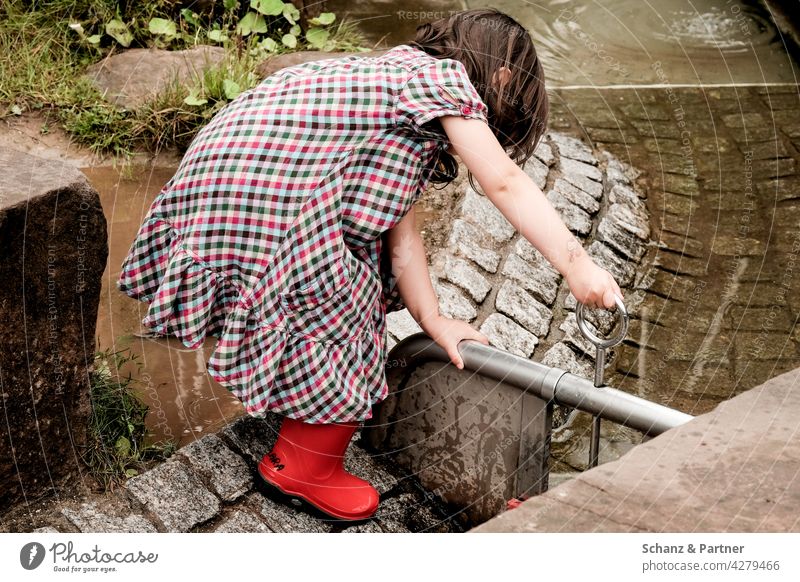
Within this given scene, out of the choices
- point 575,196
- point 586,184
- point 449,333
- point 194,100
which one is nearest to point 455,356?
point 449,333

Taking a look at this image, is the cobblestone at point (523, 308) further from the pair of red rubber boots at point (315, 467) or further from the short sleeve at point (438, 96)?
the short sleeve at point (438, 96)

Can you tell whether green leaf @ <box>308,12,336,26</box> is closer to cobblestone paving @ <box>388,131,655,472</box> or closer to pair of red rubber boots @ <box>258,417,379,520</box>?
cobblestone paving @ <box>388,131,655,472</box>

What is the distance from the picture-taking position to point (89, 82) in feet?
10.1

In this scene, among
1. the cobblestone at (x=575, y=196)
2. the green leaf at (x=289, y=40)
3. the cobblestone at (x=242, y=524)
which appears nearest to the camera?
the cobblestone at (x=242, y=524)

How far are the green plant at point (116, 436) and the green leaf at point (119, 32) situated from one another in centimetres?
173

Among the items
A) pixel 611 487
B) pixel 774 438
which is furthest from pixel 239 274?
pixel 774 438

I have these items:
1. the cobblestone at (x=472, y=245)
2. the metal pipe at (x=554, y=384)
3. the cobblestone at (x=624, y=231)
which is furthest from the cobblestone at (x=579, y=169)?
the metal pipe at (x=554, y=384)

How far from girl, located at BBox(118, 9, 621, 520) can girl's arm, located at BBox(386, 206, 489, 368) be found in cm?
3

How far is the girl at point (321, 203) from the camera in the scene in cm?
154

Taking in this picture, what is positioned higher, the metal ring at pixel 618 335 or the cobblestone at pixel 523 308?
the metal ring at pixel 618 335

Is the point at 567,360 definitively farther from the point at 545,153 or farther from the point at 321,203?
the point at 321,203

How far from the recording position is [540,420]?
1636 mm

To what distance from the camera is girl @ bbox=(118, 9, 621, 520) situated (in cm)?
154

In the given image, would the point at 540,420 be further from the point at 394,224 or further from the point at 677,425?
the point at 394,224
